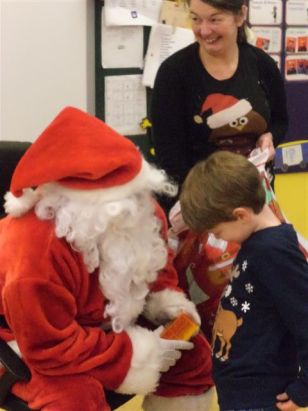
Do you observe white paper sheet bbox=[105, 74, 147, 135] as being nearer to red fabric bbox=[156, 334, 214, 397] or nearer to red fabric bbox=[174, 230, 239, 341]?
red fabric bbox=[174, 230, 239, 341]

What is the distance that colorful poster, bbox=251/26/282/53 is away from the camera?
2.86 metres

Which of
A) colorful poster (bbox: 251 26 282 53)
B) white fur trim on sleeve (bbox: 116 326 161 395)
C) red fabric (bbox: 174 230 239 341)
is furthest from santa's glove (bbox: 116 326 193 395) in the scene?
colorful poster (bbox: 251 26 282 53)

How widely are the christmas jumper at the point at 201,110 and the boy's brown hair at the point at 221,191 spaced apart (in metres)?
0.58

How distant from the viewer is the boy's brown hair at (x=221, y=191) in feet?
4.22

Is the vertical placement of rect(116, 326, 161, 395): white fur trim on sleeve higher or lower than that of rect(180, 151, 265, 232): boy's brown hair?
lower

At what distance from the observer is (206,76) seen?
1.90m

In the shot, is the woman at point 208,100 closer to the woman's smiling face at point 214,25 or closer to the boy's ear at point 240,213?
the woman's smiling face at point 214,25

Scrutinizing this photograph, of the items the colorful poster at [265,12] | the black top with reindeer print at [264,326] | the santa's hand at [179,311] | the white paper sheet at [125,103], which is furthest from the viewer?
the colorful poster at [265,12]

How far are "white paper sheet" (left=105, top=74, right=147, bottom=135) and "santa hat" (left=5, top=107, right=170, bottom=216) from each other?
111 centimetres

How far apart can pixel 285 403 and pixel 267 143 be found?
0.85 metres

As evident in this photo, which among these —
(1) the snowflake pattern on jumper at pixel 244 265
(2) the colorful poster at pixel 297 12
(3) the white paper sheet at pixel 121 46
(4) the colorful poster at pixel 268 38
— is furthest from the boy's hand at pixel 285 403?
(2) the colorful poster at pixel 297 12

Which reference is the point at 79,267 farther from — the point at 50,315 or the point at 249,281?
the point at 249,281

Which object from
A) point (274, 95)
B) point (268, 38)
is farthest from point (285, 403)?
point (268, 38)

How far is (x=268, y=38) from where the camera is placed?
2.89m
